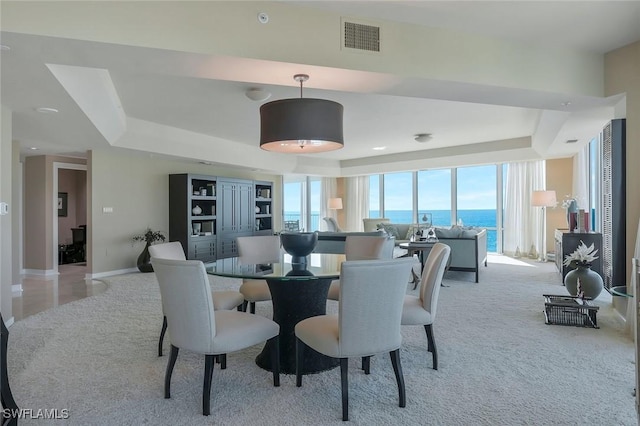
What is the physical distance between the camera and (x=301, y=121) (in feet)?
8.71

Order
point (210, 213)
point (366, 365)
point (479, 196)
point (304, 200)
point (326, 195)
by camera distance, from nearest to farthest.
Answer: point (366, 365) → point (210, 213) → point (326, 195) → point (304, 200) → point (479, 196)

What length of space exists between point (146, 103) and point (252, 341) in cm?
424

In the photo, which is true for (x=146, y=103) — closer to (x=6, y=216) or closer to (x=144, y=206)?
(x=6, y=216)

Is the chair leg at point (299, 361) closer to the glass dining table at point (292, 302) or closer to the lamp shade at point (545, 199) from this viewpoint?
the glass dining table at point (292, 302)

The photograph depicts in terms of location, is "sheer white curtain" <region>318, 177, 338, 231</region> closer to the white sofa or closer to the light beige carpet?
the white sofa

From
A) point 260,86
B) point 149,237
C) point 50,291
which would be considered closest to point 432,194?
point 149,237

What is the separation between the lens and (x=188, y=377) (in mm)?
2559

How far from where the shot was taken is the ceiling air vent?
291 cm

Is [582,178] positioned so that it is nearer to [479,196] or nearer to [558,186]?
[558,186]

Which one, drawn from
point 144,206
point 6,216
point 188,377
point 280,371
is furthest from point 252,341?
point 144,206

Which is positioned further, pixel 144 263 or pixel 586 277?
pixel 144 263

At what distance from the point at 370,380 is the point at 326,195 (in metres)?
9.89

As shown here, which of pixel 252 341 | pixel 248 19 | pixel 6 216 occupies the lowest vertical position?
pixel 252 341

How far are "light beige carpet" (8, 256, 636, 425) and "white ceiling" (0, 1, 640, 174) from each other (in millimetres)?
2187
